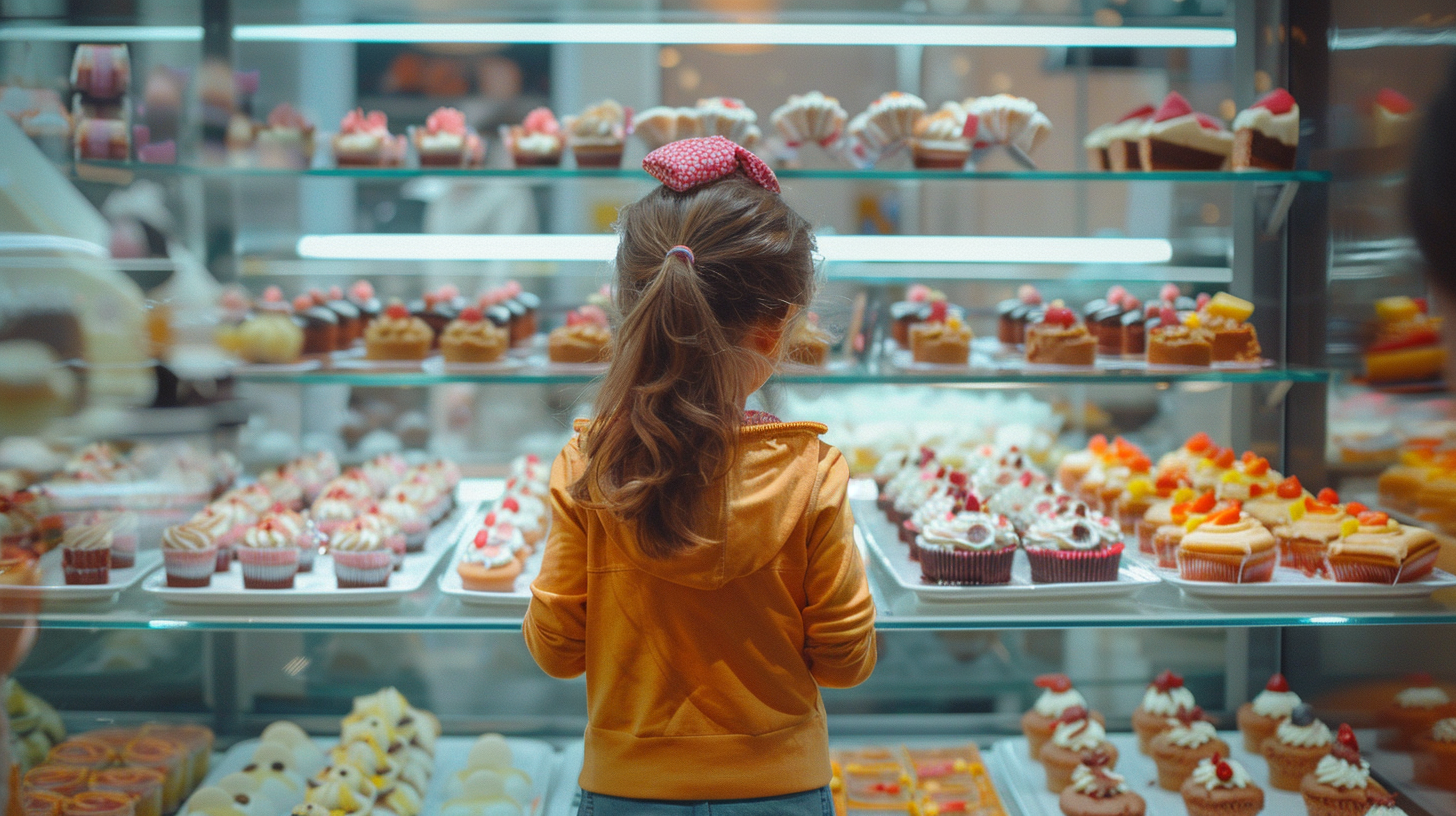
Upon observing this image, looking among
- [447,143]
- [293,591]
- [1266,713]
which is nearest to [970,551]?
[1266,713]

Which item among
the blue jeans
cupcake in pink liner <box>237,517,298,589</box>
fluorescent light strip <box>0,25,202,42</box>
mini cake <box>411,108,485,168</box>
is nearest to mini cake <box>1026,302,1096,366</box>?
the blue jeans

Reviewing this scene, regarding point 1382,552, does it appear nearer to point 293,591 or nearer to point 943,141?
point 943,141

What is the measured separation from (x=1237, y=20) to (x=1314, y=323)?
3.03 feet

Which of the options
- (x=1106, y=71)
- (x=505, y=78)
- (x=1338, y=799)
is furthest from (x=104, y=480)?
(x=1338, y=799)

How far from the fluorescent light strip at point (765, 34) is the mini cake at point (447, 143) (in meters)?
0.35

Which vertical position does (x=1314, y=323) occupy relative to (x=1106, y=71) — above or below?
below

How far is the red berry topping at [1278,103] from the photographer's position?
9.42ft

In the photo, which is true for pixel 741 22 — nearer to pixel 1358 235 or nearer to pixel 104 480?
pixel 1358 235

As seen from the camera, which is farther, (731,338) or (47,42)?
(47,42)

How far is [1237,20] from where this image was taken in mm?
3156

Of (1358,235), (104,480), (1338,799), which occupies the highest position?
(1358,235)

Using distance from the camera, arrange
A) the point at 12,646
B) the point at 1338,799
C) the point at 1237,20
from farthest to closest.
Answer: the point at 1237,20, the point at 1338,799, the point at 12,646

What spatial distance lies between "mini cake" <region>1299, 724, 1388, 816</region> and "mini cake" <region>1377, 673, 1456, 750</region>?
4.5 inches

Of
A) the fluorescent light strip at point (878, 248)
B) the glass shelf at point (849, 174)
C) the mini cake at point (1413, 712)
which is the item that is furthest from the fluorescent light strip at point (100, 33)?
the mini cake at point (1413, 712)
